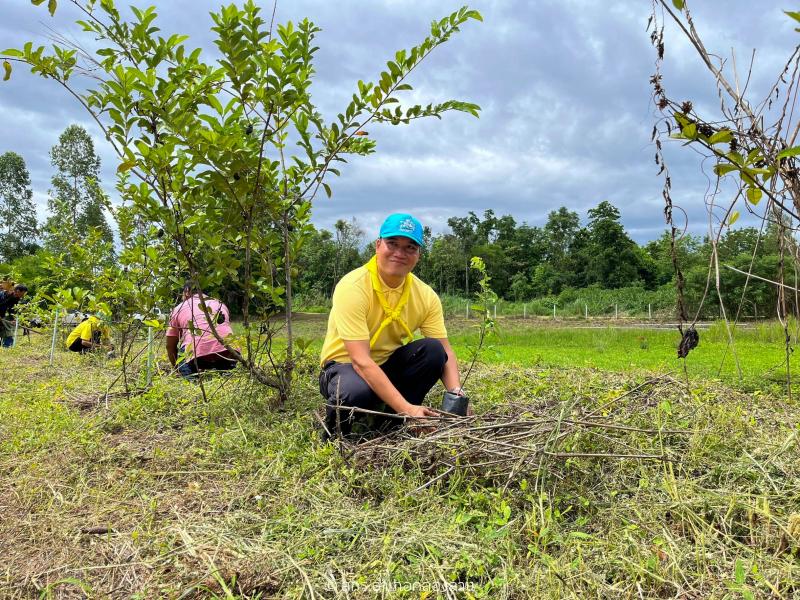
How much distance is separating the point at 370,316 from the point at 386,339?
21cm

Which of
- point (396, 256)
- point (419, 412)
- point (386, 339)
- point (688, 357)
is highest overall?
point (396, 256)

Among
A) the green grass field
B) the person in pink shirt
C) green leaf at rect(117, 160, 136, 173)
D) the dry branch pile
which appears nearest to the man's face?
the dry branch pile

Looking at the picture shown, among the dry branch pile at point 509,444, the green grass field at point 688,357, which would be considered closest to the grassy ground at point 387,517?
the dry branch pile at point 509,444

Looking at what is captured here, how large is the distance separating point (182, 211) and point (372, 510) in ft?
7.05

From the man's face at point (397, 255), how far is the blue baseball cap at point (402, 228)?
34 millimetres

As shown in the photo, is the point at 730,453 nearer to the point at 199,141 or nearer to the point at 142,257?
the point at 199,141

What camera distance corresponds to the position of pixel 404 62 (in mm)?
3094

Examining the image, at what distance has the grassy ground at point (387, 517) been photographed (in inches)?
62.4

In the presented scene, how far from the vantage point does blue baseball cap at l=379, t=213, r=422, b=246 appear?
275 cm

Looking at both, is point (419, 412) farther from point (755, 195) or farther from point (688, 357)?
point (688, 357)

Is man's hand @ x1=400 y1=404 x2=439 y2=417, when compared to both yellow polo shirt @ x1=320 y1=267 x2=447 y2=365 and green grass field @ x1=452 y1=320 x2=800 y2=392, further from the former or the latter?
green grass field @ x1=452 y1=320 x2=800 y2=392

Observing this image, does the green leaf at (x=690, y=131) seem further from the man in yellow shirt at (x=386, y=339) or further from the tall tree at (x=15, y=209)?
the tall tree at (x=15, y=209)

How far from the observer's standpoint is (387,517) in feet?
6.48

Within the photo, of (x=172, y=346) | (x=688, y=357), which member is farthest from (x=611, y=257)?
(x=172, y=346)
